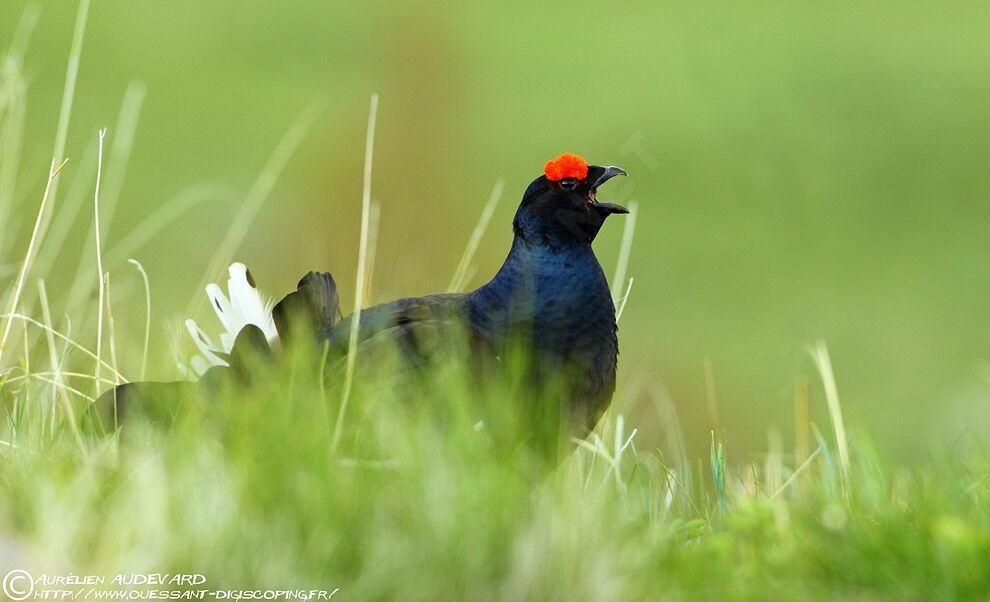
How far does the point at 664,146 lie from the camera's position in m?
15.6

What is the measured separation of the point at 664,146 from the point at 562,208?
39.4 feet

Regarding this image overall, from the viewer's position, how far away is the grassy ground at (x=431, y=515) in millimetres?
2238

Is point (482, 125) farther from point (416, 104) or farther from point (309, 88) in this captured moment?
point (309, 88)

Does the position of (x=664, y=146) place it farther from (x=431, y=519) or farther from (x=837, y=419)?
(x=431, y=519)

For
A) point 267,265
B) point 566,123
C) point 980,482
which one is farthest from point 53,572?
point 566,123

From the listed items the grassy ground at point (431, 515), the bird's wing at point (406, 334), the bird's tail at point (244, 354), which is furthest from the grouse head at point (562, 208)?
the grassy ground at point (431, 515)

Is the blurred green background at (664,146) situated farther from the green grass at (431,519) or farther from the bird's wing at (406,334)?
the green grass at (431,519)

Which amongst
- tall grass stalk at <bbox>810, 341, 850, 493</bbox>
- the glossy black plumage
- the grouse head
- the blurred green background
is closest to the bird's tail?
the glossy black plumage

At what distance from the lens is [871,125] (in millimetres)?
16078

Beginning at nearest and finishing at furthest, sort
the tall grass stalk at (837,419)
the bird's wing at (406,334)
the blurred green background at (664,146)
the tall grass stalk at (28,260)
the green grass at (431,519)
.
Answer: the green grass at (431,519)
the tall grass stalk at (837,419)
the tall grass stalk at (28,260)
the bird's wing at (406,334)
the blurred green background at (664,146)

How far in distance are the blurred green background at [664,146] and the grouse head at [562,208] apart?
740 cm

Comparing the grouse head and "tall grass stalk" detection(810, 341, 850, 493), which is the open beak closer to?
the grouse head

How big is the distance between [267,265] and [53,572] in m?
10.5

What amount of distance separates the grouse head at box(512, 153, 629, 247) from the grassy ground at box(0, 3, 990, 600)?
106 centimetres
